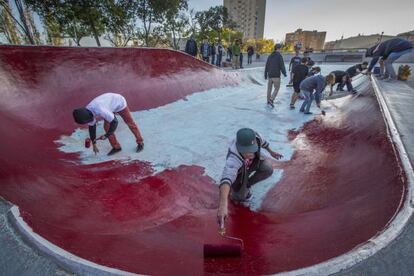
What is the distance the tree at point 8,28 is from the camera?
589 inches

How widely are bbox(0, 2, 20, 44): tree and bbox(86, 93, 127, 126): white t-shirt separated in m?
16.5

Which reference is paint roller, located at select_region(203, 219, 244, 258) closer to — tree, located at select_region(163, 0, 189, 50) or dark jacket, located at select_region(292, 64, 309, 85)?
dark jacket, located at select_region(292, 64, 309, 85)

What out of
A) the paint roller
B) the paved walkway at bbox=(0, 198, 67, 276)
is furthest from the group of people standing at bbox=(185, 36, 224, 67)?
the paved walkway at bbox=(0, 198, 67, 276)

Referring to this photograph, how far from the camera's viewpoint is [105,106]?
402cm

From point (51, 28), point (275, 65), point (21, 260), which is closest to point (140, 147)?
point (21, 260)

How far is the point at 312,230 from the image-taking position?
212 cm

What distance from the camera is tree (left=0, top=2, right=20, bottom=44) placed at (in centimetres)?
1497

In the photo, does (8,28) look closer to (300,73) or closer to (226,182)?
(300,73)

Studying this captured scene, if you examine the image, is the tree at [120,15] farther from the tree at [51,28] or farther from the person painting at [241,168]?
the person painting at [241,168]

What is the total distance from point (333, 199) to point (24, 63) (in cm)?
634

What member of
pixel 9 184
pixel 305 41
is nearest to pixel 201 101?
pixel 9 184

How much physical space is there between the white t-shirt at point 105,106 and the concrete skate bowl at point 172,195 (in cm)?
78

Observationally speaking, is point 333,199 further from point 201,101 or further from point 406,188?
point 201,101

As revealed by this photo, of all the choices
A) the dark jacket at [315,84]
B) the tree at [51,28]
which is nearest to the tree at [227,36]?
the tree at [51,28]
